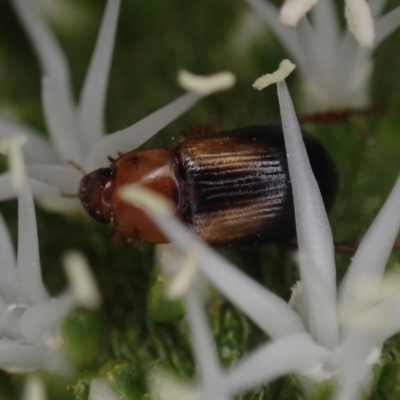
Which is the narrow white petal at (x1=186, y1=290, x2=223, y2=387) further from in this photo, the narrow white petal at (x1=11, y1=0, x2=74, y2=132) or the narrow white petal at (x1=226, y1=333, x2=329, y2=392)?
the narrow white petal at (x1=11, y1=0, x2=74, y2=132)

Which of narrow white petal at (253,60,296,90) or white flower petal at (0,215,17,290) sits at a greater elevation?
narrow white petal at (253,60,296,90)

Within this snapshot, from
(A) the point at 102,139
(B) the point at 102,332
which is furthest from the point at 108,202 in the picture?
(B) the point at 102,332

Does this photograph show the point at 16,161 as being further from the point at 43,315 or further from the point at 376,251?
the point at 376,251

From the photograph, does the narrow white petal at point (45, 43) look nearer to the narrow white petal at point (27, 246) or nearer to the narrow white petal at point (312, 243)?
the narrow white petal at point (27, 246)

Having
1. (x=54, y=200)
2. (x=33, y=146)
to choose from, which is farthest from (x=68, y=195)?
(x=33, y=146)

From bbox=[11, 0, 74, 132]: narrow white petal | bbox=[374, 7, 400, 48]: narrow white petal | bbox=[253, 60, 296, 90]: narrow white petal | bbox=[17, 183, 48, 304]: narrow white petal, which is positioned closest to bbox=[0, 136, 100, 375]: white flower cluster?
bbox=[17, 183, 48, 304]: narrow white petal

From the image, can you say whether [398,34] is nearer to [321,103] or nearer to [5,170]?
[321,103]

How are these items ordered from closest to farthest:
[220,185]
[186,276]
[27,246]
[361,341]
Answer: [186,276], [361,341], [27,246], [220,185]

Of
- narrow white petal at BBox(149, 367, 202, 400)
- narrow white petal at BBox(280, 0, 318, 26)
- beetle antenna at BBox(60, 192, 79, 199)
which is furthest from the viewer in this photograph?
beetle antenna at BBox(60, 192, 79, 199)
